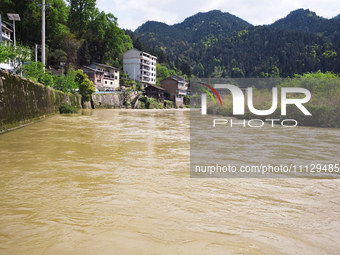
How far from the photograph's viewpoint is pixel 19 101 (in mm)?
10430

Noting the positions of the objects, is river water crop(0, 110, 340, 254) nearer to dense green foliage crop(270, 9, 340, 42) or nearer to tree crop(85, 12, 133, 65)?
tree crop(85, 12, 133, 65)

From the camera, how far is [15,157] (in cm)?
516

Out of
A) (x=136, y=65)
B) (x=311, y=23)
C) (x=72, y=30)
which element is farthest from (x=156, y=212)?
(x=311, y=23)

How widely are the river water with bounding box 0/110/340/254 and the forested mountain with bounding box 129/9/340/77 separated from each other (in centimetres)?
8639

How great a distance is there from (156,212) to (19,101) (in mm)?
9717

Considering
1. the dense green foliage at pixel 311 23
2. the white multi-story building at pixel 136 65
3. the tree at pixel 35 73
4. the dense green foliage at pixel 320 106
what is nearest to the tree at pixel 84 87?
the tree at pixel 35 73

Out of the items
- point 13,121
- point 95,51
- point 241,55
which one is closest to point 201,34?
point 241,55

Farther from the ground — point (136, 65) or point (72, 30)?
point (72, 30)

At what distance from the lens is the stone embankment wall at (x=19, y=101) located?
29.0ft

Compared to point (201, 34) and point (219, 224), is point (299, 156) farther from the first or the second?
point (201, 34)

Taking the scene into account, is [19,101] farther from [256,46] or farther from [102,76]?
[256,46]

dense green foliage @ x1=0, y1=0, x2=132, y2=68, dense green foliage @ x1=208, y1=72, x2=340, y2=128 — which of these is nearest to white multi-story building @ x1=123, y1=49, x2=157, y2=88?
dense green foliage @ x1=0, y1=0, x2=132, y2=68

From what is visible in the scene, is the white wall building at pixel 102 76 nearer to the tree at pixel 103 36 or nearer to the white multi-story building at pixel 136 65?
the tree at pixel 103 36

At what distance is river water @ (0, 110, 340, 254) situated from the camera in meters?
2.12
